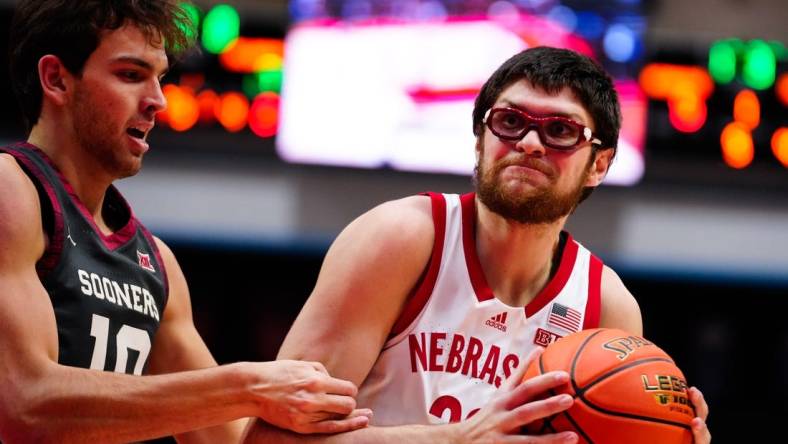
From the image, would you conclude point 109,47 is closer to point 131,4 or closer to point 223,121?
point 131,4

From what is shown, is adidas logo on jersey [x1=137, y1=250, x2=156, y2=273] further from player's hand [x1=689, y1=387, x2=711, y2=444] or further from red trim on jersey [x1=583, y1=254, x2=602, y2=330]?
player's hand [x1=689, y1=387, x2=711, y2=444]

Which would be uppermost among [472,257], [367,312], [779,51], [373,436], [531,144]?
[779,51]

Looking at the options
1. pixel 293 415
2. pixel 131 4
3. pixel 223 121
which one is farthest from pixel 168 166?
pixel 293 415

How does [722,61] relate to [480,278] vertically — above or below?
above

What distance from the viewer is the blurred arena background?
10.5m

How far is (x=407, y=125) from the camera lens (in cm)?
1079

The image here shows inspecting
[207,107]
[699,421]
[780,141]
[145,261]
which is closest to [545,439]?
[699,421]

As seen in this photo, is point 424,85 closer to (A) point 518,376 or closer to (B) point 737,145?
(B) point 737,145

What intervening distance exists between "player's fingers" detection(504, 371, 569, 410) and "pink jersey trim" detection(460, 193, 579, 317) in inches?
22.6

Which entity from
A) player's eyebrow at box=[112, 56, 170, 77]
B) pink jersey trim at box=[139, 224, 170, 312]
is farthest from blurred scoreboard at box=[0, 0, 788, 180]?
player's eyebrow at box=[112, 56, 170, 77]

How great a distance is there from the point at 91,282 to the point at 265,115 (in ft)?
23.4

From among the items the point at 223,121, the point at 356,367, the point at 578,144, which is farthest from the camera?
the point at 223,121

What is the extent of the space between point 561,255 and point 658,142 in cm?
694

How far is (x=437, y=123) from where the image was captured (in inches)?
421
